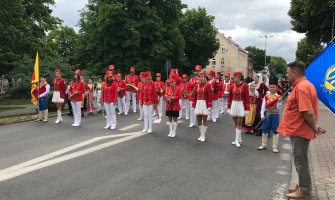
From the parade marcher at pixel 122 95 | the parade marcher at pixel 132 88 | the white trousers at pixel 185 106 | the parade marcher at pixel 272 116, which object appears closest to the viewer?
the parade marcher at pixel 272 116

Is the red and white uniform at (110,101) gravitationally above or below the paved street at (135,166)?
above

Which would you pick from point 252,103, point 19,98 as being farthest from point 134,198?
point 19,98

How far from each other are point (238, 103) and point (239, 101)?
62 mm

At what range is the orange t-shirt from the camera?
582cm

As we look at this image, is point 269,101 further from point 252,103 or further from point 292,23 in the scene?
point 292,23

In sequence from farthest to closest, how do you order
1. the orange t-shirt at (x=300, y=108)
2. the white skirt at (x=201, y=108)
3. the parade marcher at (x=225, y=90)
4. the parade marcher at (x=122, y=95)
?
the parade marcher at (x=225, y=90)
the parade marcher at (x=122, y=95)
the white skirt at (x=201, y=108)
the orange t-shirt at (x=300, y=108)

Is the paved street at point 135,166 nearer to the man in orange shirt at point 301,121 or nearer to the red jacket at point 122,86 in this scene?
the man in orange shirt at point 301,121

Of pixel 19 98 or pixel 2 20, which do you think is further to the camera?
pixel 19 98

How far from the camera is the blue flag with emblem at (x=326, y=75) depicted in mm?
7176

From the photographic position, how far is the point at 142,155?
29.6ft

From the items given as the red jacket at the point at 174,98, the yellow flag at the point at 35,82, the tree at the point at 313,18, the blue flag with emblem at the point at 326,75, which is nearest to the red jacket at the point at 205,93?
the red jacket at the point at 174,98

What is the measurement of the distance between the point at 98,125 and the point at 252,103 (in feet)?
18.2

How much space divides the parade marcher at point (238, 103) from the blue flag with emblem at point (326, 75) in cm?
347

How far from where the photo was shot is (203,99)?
11.2 metres
